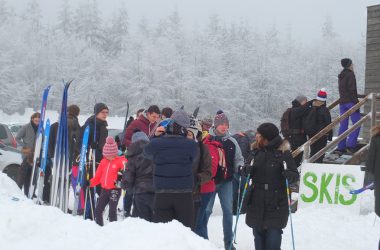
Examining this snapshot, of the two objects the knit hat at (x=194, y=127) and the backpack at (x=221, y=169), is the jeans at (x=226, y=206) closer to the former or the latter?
the backpack at (x=221, y=169)

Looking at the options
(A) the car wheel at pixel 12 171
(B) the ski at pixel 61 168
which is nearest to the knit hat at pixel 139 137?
(B) the ski at pixel 61 168

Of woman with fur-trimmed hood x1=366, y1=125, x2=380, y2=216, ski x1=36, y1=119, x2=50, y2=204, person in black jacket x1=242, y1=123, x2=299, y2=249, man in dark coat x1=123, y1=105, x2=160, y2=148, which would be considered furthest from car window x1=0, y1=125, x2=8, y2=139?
woman with fur-trimmed hood x1=366, y1=125, x2=380, y2=216

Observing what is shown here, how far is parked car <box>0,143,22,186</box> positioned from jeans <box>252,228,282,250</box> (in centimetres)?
725

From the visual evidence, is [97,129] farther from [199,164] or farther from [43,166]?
[199,164]

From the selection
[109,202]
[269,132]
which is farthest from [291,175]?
[109,202]

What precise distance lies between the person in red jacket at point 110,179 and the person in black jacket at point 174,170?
7.02 ft

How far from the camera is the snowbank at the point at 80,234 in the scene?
3.77m

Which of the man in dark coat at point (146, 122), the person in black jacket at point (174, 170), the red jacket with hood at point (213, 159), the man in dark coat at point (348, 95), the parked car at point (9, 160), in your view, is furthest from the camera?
the parked car at point (9, 160)

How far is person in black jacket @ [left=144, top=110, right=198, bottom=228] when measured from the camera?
4.92m

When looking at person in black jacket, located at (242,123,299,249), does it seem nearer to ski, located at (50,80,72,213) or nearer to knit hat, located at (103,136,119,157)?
knit hat, located at (103,136,119,157)

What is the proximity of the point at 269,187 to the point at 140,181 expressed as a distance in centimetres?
155

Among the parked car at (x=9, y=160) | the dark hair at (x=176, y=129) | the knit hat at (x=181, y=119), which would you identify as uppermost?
the knit hat at (x=181, y=119)

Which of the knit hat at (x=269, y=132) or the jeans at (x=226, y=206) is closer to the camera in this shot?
the knit hat at (x=269, y=132)

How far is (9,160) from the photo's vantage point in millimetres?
10758
